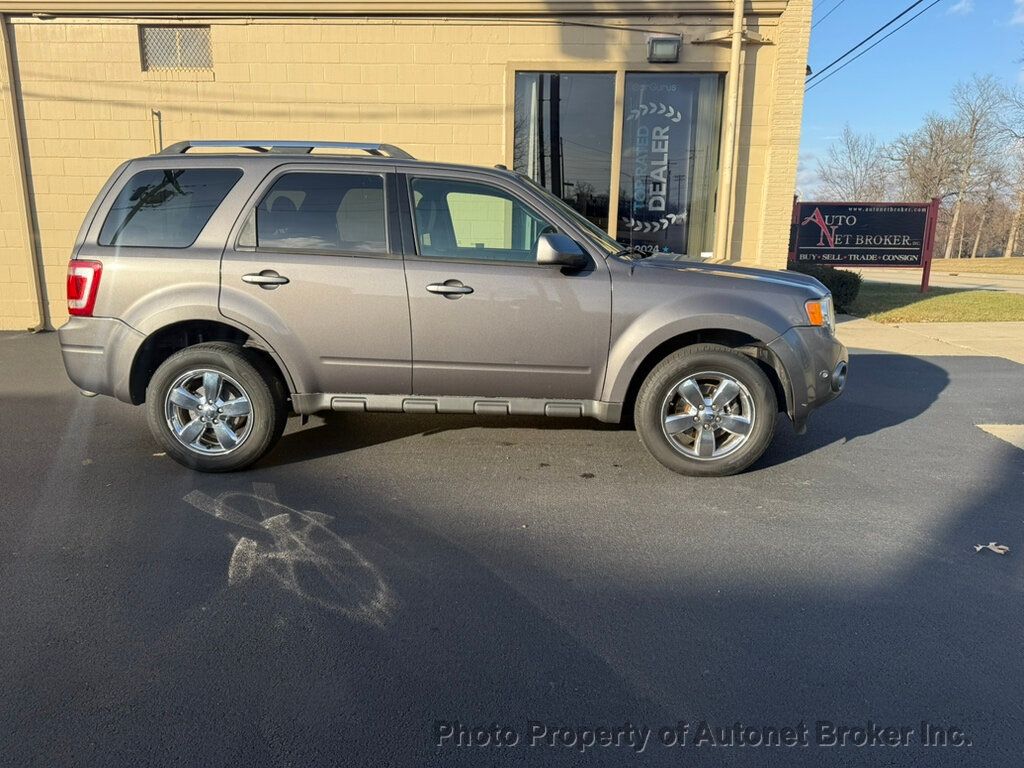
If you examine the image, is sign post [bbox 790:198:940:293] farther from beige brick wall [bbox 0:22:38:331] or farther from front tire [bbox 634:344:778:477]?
beige brick wall [bbox 0:22:38:331]

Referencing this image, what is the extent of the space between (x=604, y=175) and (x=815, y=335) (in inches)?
231

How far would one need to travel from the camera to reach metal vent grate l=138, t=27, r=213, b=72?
9195 millimetres

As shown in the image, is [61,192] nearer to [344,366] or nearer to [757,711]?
[344,366]

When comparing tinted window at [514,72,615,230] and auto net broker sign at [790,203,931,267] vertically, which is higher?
tinted window at [514,72,615,230]

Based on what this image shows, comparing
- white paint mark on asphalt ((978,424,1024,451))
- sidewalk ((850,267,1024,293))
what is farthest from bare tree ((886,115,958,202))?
white paint mark on asphalt ((978,424,1024,451))

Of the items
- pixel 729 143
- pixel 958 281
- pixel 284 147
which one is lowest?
pixel 958 281

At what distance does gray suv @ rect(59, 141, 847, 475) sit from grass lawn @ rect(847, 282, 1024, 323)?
865 centimetres

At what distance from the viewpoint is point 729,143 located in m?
9.08

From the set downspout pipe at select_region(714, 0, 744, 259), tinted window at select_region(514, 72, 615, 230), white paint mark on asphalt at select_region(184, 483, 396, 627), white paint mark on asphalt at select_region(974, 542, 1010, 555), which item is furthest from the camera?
tinted window at select_region(514, 72, 615, 230)

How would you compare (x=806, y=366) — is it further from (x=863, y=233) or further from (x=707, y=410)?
(x=863, y=233)

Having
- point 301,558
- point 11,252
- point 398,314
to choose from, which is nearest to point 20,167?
point 11,252

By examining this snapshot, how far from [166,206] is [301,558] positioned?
8.46ft

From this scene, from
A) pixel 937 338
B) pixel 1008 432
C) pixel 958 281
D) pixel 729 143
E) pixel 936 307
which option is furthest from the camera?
pixel 958 281

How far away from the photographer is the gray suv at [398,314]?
4.29 m
